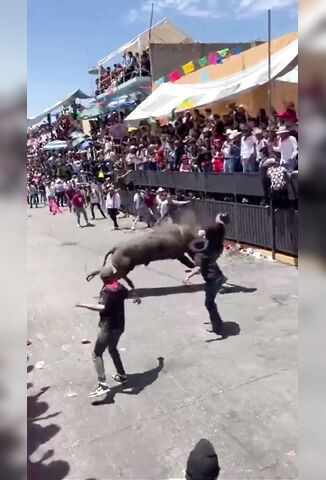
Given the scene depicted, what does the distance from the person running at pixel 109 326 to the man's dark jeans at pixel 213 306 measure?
137 centimetres

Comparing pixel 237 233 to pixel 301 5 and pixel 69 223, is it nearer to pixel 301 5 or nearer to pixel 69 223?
pixel 69 223

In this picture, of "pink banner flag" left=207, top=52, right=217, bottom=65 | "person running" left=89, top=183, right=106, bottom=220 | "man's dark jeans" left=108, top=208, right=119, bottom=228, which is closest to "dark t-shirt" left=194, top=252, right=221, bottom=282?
"man's dark jeans" left=108, top=208, right=119, bottom=228

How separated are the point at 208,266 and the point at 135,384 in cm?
176

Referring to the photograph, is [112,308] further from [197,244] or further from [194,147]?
[194,147]

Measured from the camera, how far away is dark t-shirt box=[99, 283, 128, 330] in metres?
4.80

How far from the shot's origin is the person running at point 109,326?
481 centimetres

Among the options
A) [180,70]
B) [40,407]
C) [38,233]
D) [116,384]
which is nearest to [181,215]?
[116,384]

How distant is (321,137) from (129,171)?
1035 centimetres

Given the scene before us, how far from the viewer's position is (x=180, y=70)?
1355 cm

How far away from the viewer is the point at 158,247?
21.3 feet

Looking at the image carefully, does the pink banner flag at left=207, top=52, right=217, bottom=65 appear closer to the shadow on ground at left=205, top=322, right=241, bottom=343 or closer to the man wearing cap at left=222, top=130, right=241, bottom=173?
the man wearing cap at left=222, top=130, right=241, bottom=173

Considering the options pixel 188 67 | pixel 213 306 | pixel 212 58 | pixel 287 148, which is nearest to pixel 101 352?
pixel 213 306

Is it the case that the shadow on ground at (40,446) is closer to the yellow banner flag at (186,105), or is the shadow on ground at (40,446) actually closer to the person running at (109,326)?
the person running at (109,326)

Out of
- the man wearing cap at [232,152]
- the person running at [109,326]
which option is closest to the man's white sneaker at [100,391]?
the person running at [109,326]
